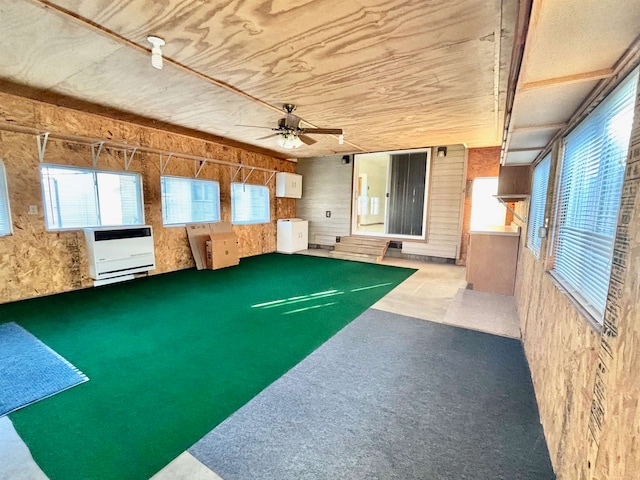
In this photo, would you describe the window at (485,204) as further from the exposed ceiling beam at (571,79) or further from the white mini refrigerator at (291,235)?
the exposed ceiling beam at (571,79)

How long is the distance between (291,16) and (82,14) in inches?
57.9

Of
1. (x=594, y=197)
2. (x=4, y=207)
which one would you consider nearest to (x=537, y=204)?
(x=594, y=197)

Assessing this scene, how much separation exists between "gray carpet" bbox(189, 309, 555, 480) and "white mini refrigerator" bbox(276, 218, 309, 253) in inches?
207

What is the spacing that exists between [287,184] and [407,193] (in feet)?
10.5

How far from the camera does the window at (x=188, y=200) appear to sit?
540cm

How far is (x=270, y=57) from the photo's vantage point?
8.20 ft

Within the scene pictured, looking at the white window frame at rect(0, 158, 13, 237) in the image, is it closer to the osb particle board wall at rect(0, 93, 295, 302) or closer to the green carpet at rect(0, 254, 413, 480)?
the osb particle board wall at rect(0, 93, 295, 302)

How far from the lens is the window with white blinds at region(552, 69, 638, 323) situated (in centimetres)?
120

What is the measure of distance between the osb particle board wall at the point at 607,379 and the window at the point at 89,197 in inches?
222

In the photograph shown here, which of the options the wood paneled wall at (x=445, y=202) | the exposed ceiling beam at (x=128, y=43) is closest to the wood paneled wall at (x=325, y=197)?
the wood paneled wall at (x=445, y=202)

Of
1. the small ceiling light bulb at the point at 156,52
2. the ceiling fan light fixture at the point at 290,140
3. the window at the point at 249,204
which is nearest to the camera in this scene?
the small ceiling light bulb at the point at 156,52

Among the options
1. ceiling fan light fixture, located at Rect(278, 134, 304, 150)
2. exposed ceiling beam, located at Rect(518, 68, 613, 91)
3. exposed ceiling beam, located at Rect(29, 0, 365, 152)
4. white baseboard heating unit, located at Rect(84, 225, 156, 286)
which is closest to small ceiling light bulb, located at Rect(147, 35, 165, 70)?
exposed ceiling beam, located at Rect(29, 0, 365, 152)

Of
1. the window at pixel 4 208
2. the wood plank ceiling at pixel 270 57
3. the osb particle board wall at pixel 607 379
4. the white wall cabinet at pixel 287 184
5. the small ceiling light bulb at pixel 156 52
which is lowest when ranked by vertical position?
the osb particle board wall at pixel 607 379

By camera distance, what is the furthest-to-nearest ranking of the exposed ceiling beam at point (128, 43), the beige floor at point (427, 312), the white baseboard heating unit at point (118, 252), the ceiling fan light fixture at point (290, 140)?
the white baseboard heating unit at point (118, 252) < the ceiling fan light fixture at point (290, 140) < the exposed ceiling beam at point (128, 43) < the beige floor at point (427, 312)
